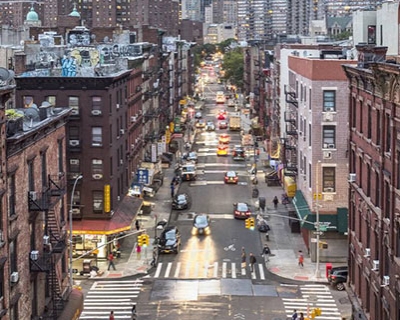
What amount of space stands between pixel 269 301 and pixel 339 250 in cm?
1189

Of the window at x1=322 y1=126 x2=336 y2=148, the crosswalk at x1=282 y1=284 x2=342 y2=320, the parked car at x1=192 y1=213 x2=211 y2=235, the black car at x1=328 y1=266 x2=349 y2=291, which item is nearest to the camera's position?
the crosswalk at x1=282 y1=284 x2=342 y2=320

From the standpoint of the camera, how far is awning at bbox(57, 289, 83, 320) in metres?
44.8

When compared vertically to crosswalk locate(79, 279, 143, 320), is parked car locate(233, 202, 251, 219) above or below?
above

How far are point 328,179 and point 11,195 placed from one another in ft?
115

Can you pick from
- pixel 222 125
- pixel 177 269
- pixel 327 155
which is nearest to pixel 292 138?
pixel 327 155

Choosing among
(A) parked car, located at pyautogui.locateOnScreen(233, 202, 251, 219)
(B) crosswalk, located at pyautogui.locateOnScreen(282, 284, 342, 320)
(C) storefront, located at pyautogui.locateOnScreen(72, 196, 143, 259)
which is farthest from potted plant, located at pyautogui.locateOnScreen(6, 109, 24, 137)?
(A) parked car, located at pyautogui.locateOnScreen(233, 202, 251, 219)

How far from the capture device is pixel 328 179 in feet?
221

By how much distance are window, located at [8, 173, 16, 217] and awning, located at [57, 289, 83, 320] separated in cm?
888

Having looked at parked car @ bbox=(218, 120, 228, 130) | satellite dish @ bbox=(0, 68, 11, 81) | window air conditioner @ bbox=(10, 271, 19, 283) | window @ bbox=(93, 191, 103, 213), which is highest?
satellite dish @ bbox=(0, 68, 11, 81)

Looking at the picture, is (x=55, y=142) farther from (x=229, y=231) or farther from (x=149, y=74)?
(x=149, y=74)

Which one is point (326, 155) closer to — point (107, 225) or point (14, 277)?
point (107, 225)

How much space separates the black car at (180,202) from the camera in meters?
88.8

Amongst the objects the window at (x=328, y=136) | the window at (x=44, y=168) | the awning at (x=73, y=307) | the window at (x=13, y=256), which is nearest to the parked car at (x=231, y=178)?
the window at (x=328, y=136)

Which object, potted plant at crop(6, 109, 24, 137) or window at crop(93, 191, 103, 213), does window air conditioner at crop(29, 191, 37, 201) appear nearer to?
potted plant at crop(6, 109, 24, 137)
